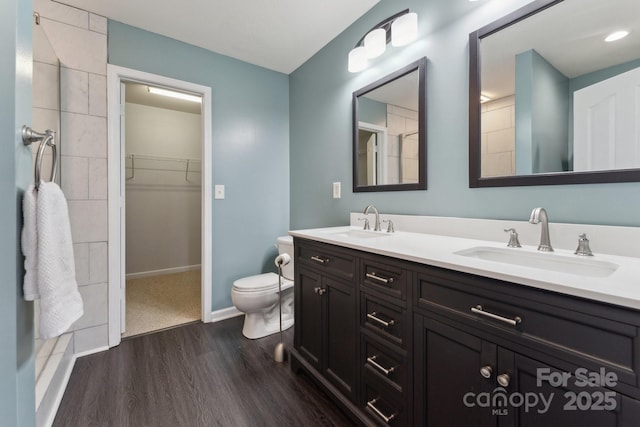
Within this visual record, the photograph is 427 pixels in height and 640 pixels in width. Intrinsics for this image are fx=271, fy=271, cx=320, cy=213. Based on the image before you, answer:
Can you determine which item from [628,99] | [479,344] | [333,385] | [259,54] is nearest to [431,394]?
[479,344]

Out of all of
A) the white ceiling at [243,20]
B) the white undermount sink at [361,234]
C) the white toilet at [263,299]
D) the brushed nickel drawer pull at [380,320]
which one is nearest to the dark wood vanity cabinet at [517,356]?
the brushed nickel drawer pull at [380,320]

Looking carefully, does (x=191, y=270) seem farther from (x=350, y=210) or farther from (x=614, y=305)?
(x=614, y=305)

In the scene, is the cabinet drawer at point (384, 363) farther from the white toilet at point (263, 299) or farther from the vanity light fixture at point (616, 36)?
the vanity light fixture at point (616, 36)

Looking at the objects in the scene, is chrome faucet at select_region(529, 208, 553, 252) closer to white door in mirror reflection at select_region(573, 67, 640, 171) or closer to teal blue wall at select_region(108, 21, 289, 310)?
white door in mirror reflection at select_region(573, 67, 640, 171)

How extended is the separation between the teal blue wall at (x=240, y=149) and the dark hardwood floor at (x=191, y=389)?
0.63m

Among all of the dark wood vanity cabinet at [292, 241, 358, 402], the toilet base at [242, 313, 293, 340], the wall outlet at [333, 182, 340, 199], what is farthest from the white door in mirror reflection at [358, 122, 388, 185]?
the toilet base at [242, 313, 293, 340]

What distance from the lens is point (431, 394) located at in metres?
0.92

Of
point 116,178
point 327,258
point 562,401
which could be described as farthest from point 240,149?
point 562,401

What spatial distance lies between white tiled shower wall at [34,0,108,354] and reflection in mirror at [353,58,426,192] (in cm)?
183

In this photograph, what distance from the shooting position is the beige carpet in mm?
2311

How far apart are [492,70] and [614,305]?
44.5 inches

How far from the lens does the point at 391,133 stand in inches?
69.9

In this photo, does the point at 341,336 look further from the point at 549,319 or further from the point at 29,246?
the point at 29,246

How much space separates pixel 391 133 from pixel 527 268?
123 centimetres
